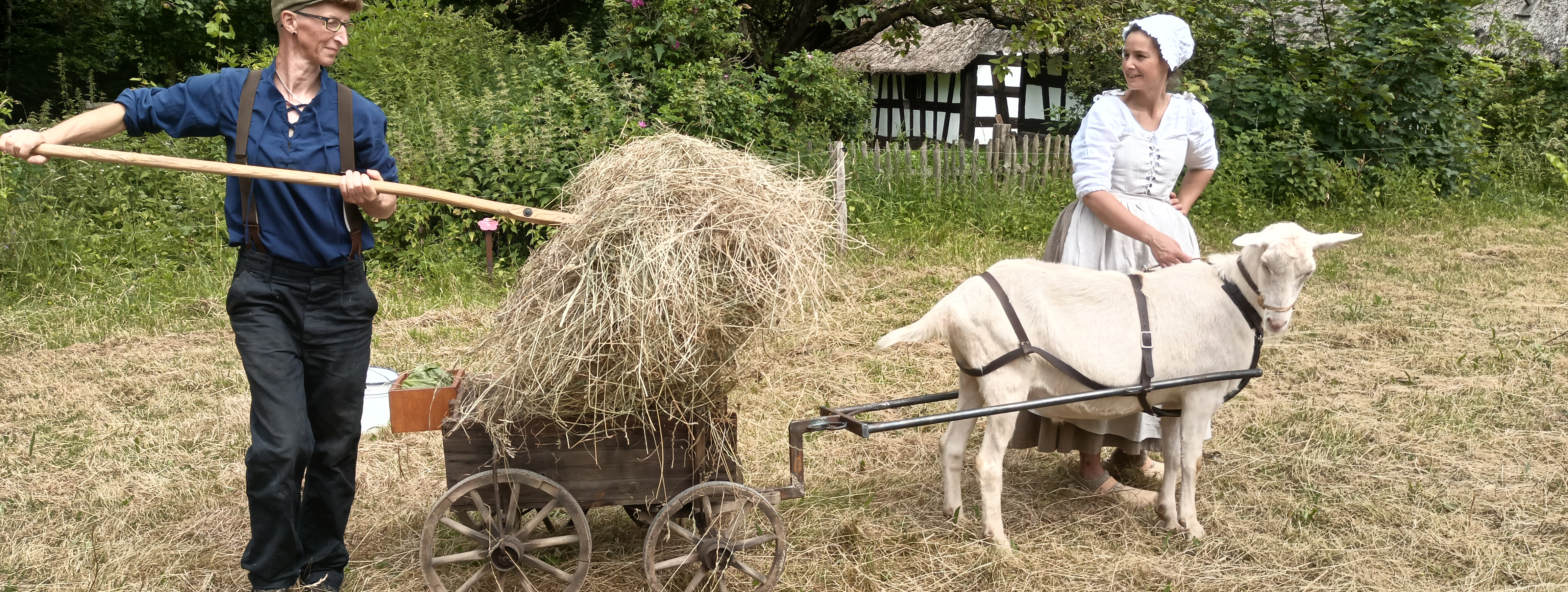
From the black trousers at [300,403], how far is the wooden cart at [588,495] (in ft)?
1.18

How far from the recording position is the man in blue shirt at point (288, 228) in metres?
2.93

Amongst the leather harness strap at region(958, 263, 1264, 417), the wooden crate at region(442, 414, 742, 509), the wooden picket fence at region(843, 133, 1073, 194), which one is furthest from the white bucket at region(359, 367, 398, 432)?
the wooden picket fence at region(843, 133, 1073, 194)

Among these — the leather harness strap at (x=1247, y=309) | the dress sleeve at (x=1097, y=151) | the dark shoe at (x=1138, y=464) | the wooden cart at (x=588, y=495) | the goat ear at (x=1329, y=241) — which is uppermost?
the dress sleeve at (x=1097, y=151)

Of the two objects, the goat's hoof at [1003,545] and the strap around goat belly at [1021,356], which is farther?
the goat's hoof at [1003,545]

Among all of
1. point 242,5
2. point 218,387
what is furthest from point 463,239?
point 242,5

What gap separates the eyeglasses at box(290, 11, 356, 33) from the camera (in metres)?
2.91

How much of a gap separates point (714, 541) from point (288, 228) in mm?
1555

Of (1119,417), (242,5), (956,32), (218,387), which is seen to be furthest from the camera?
(956,32)

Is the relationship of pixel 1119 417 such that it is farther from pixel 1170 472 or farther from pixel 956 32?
pixel 956 32

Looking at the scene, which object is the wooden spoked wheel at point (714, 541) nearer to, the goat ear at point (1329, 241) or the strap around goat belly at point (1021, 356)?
the strap around goat belly at point (1021, 356)

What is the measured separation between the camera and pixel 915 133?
18.8m

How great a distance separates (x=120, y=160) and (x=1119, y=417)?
3.37 m

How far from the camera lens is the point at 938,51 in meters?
16.7

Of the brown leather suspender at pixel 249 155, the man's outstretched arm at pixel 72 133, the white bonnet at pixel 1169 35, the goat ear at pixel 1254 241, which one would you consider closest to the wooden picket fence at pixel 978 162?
the white bonnet at pixel 1169 35
